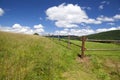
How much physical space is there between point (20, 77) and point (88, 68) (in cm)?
507

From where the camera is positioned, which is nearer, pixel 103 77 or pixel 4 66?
pixel 4 66

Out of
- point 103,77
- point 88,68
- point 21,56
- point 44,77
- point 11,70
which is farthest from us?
point 88,68

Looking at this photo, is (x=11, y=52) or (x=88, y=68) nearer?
(x=11, y=52)

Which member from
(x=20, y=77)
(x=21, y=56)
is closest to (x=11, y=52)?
(x=21, y=56)

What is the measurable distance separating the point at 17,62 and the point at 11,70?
99cm

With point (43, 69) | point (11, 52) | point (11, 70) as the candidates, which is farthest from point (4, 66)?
point (11, 52)

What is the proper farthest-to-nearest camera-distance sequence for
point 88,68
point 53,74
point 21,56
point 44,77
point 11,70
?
point 88,68 → point 21,56 → point 53,74 → point 44,77 → point 11,70

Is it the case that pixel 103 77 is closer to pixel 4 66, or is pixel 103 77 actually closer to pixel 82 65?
pixel 82 65

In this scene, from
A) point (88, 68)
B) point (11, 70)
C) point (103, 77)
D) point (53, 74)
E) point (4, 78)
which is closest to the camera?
point (4, 78)

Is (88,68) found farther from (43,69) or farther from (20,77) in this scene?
(20,77)

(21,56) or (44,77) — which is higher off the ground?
(21,56)

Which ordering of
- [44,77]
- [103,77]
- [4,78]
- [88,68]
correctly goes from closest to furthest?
1. [4,78]
2. [44,77]
3. [103,77]
4. [88,68]

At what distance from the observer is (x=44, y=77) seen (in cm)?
670

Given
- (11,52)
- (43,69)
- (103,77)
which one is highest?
(11,52)
